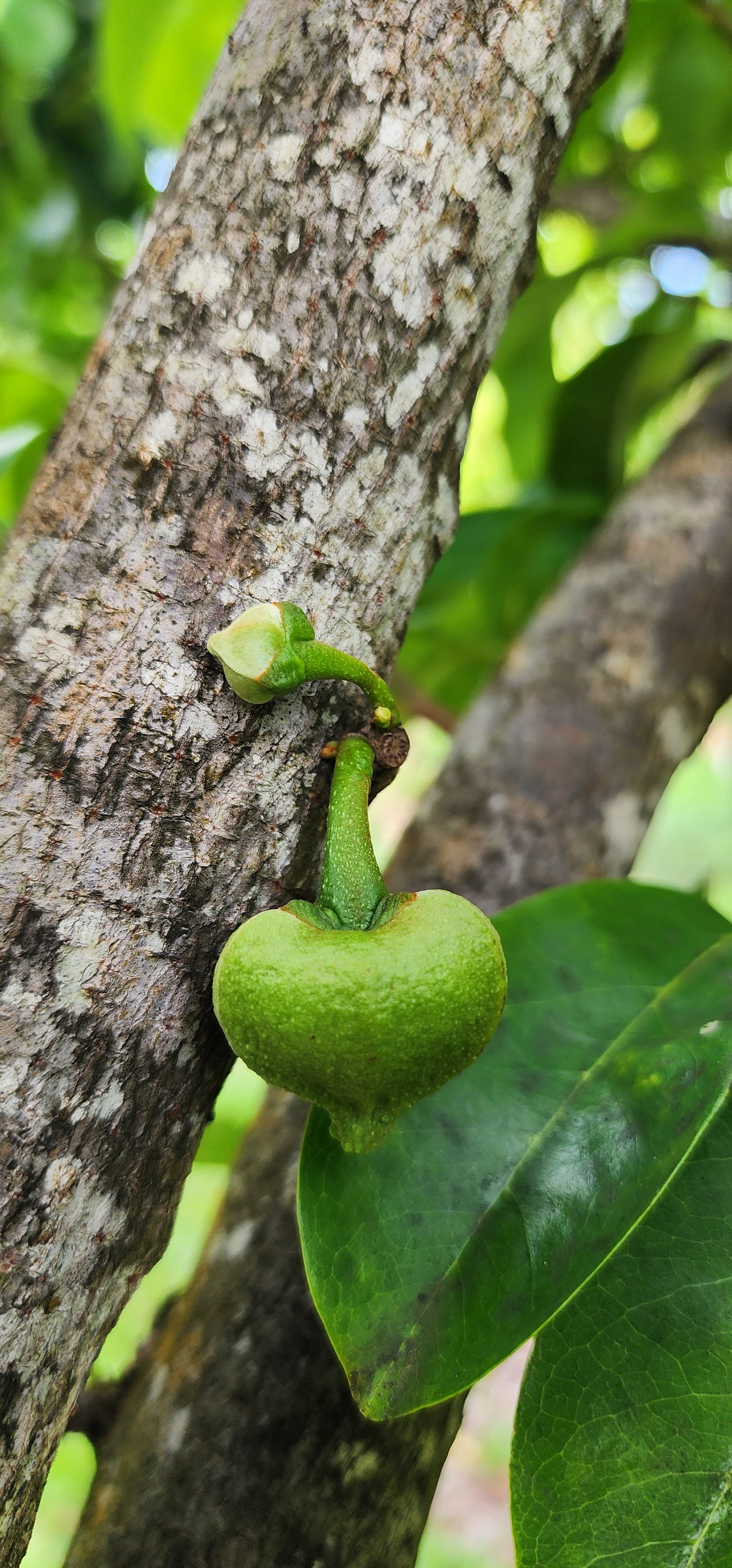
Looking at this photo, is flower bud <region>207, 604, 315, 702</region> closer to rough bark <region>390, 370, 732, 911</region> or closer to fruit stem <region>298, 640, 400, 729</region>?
fruit stem <region>298, 640, 400, 729</region>

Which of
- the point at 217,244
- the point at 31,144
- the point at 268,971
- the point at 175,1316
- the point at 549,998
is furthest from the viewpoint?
the point at 31,144

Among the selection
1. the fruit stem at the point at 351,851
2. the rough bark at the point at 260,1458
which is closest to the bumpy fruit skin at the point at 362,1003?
the fruit stem at the point at 351,851

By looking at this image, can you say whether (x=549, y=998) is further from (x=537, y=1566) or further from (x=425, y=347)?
(x=425, y=347)

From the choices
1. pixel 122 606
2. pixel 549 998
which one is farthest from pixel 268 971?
pixel 549 998

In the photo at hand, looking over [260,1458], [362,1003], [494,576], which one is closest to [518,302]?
[494,576]

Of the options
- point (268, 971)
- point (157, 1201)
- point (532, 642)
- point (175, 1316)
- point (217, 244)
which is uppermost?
point (217, 244)
